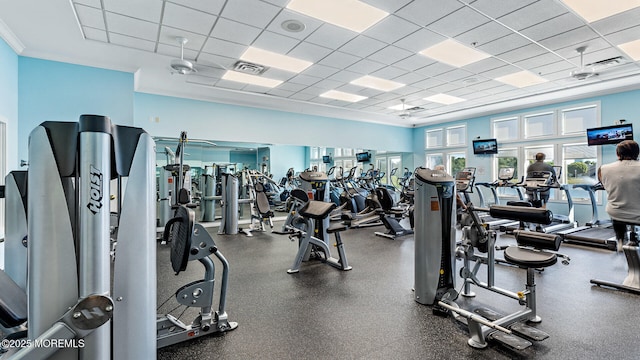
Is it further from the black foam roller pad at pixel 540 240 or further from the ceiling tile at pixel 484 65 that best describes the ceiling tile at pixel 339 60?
the black foam roller pad at pixel 540 240

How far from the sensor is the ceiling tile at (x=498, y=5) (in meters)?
3.48

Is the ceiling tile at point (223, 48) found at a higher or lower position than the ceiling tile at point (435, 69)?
higher

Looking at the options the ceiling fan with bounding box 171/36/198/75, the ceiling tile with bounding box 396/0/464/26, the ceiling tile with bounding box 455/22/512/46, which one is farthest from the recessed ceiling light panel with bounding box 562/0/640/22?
the ceiling fan with bounding box 171/36/198/75

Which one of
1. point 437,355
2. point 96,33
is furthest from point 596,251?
point 96,33

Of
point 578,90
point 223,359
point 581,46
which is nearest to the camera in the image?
point 223,359

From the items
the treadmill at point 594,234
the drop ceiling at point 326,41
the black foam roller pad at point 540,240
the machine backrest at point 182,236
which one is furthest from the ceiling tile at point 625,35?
the machine backrest at point 182,236

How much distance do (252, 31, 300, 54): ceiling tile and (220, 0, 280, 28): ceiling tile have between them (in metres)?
0.34

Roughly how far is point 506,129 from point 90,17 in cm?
981

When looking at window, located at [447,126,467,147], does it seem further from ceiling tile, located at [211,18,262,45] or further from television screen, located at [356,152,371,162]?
ceiling tile, located at [211,18,262,45]

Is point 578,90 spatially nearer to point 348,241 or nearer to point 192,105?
point 348,241

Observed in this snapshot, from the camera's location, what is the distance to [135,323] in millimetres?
1166

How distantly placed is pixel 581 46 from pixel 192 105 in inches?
292

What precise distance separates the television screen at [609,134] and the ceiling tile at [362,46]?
5678mm

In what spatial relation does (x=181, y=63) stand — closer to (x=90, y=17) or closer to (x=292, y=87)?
(x=90, y=17)
